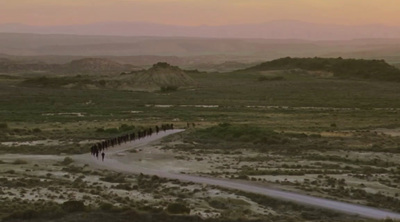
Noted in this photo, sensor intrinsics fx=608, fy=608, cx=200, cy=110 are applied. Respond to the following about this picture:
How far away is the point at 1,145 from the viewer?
41.9m

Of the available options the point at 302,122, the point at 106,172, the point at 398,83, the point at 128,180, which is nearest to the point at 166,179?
the point at 128,180

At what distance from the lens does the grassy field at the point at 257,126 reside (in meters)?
29.5

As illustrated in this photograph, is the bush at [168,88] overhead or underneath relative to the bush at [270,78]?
underneath

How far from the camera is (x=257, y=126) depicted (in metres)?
52.9

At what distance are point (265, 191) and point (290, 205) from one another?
2610 millimetres

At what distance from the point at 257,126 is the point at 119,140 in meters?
15.0

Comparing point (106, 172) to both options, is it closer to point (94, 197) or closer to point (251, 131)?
point (94, 197)

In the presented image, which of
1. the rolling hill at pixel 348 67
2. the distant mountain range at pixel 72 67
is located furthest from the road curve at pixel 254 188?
the distant mountain range at pixel 72 67

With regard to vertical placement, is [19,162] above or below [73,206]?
below

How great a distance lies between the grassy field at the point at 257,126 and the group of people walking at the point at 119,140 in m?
1.25

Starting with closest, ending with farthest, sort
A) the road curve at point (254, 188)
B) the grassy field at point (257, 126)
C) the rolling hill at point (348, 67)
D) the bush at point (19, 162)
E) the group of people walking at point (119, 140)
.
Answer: the road curve at point (254, 188), the grassy field at point (257, 126), the bush at point (19, 162), the group of people walking at point (119, 140), the rolling hill at point (348, 67)

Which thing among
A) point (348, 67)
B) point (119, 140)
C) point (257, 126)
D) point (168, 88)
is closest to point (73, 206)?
point (119, 140)

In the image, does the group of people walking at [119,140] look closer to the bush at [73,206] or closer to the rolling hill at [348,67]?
the bush at [73,206]

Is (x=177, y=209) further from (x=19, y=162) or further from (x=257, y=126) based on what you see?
(x=257, y=126)
